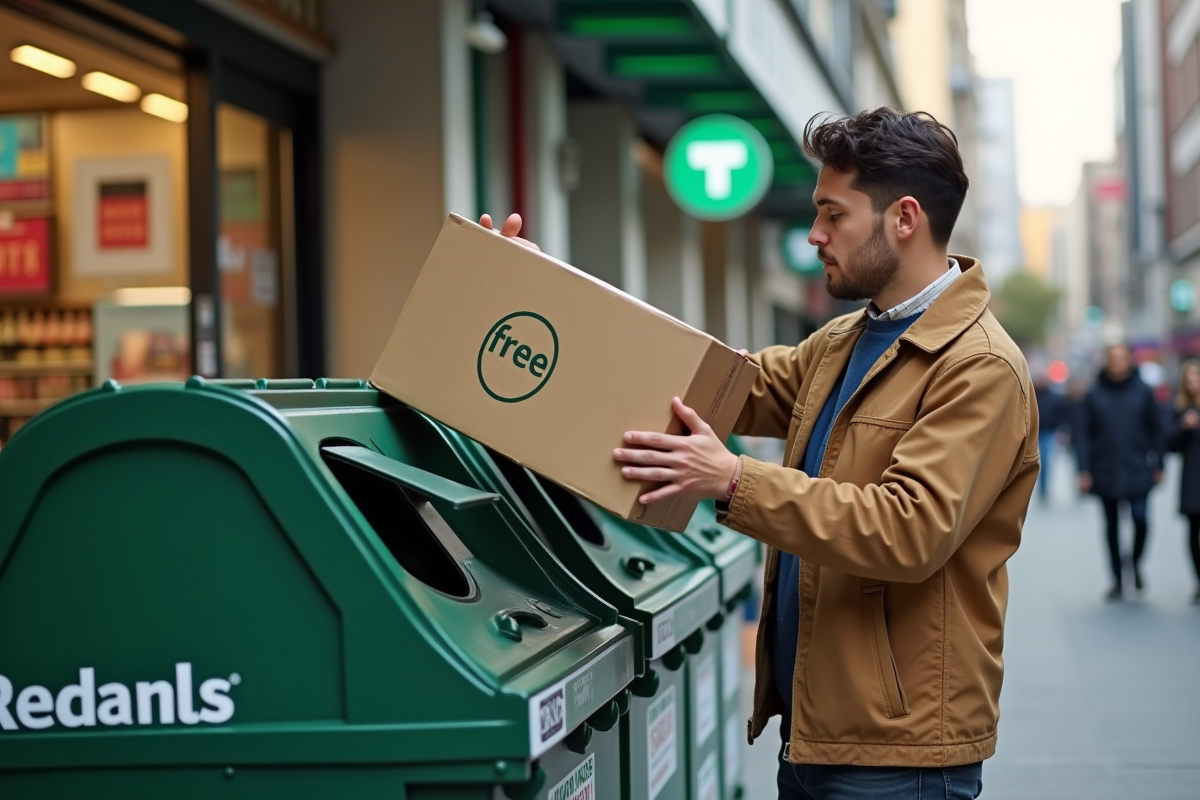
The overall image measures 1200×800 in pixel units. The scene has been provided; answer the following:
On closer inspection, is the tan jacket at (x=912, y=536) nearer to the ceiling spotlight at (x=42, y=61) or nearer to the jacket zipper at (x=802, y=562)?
the jacket zipper at (x=802, y=562)

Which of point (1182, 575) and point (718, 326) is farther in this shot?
point (718, 326)

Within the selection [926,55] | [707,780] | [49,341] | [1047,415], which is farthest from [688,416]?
[926,55]

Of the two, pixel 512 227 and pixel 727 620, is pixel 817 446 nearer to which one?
pixel 512 227

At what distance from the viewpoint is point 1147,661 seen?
862 centimetres

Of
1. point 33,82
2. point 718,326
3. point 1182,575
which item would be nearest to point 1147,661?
point 1182,575

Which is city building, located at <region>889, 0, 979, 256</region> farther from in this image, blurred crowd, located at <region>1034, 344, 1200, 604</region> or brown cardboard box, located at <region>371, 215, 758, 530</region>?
brown cardboard box, located at <region>371, 215, 758, 530</region>

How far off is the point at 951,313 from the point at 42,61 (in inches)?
251

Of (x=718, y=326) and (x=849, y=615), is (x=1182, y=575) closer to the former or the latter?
(x=718, y=326)

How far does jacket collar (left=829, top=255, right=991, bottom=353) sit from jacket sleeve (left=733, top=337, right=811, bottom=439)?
1.96 ft

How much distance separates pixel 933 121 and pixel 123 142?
7.13 meters

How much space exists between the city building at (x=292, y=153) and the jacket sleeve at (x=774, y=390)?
3.59 m

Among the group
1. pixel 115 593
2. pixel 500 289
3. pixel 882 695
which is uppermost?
pixel 500 289

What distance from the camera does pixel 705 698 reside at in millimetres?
4258

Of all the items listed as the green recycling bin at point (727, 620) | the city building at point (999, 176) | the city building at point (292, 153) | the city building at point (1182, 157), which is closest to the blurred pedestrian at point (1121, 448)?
the city building at point (292, 153)
